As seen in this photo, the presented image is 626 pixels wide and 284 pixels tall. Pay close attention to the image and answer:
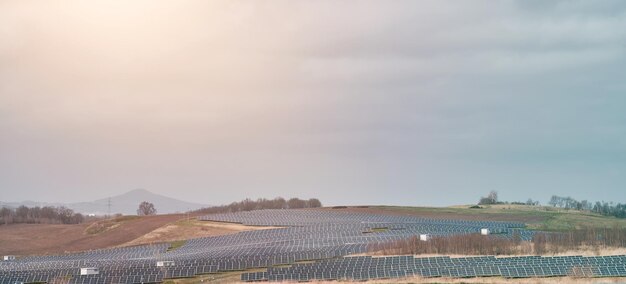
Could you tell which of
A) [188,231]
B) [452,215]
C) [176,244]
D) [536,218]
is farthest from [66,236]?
[536,218]

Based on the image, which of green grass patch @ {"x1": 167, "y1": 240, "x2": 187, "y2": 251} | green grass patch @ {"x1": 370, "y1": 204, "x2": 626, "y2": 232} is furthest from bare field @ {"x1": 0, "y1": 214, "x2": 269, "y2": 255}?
green grass patch @ {"x1": 370, "y1": 204, "x2": 626, "y2": 232}

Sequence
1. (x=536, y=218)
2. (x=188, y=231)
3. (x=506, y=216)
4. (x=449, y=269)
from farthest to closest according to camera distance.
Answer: (x=506, y=216) → (x=536, y=218) → (x=188, y=231) → (x=449, y=269)

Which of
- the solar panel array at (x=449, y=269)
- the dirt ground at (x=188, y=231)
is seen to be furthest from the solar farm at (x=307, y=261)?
the dirt ground at (x=188, y=231)

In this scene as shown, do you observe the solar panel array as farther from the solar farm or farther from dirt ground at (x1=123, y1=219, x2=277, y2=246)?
dirt ground at (x1=123, y1=219, x2=277, y2=246)

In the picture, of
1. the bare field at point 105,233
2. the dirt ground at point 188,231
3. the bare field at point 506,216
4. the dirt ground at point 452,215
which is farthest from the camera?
the dirt ground at point 452,215

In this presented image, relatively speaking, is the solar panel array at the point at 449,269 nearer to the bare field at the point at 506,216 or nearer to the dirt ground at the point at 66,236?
the bare field at the point at 506,216

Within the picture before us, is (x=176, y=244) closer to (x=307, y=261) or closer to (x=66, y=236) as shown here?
(x=66, y=236)
